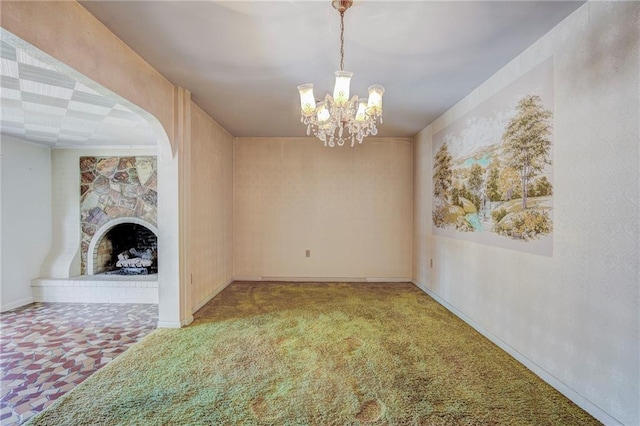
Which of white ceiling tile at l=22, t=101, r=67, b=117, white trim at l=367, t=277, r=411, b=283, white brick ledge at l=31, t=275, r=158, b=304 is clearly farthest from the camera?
white trim at l=367, t=277, r=411, b=283

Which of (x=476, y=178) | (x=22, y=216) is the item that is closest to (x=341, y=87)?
(x=476, y=178)

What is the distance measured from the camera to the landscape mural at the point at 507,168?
219cm

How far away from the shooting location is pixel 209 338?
2.88m

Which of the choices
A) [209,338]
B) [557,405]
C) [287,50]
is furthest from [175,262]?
[557,405]

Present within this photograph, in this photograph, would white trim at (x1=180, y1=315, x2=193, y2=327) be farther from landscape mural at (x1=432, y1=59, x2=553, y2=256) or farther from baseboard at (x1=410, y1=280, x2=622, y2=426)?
landscape mural at (x1=432, y1=59, x2=553, y2=256)

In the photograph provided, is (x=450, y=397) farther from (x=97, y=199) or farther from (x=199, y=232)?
(x=97, y=199)

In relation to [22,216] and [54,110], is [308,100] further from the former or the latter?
[22,216]

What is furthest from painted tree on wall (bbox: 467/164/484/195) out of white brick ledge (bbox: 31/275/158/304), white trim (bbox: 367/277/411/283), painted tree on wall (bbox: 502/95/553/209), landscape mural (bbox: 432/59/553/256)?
white brick ledge (bbox: 31/275/158/304)

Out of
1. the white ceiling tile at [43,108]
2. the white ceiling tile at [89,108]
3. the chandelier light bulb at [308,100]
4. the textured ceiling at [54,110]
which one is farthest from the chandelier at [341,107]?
the white ceiling tile at [43,108]

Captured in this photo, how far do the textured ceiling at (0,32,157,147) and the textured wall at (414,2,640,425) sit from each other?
3.45 meters

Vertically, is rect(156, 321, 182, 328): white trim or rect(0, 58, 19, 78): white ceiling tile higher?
rect(0, 58, 19, 78): white ceiling tile

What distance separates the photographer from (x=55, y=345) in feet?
9.27

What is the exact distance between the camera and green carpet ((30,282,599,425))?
1.79 metres

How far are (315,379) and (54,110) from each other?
3.98m
